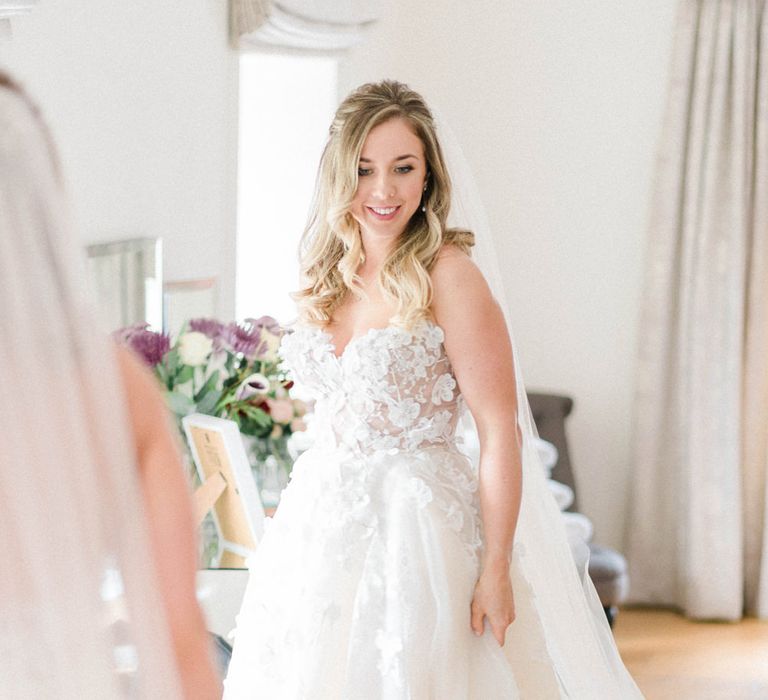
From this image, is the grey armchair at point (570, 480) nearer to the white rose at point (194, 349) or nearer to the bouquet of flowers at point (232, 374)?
the bouquet of flowers at point (232, 374)

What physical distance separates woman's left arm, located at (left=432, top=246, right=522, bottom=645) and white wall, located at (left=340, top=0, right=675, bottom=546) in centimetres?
307

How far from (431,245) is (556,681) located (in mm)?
758

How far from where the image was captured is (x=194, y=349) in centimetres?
237

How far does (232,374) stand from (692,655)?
8.50 feet

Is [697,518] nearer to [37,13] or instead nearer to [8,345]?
[37,13]

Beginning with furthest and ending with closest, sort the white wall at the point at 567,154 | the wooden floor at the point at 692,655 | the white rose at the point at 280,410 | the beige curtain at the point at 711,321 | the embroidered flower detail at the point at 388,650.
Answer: the white wall at the point at 567,154 → the beige curtain at the point at 711,321 → the wooden floor at the point at 692,655 → the white rose at the point at 280,410 → the embroidered flower detail at the point at 388,650

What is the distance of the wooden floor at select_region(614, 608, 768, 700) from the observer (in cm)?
405

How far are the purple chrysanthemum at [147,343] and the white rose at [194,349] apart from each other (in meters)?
0.05

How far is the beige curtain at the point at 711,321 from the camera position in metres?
4.62

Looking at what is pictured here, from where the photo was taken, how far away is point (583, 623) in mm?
2373

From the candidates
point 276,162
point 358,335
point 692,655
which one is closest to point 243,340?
point 358,335

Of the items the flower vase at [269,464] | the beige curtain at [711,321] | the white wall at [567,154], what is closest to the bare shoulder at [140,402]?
the flower vase at [269,464]

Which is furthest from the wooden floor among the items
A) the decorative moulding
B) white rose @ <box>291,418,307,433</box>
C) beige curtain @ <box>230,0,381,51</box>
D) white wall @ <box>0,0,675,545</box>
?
the decorative moulding

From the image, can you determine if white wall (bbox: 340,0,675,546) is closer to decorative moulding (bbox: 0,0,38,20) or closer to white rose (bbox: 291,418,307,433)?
white rose (bbox: 291,418,307,433)
